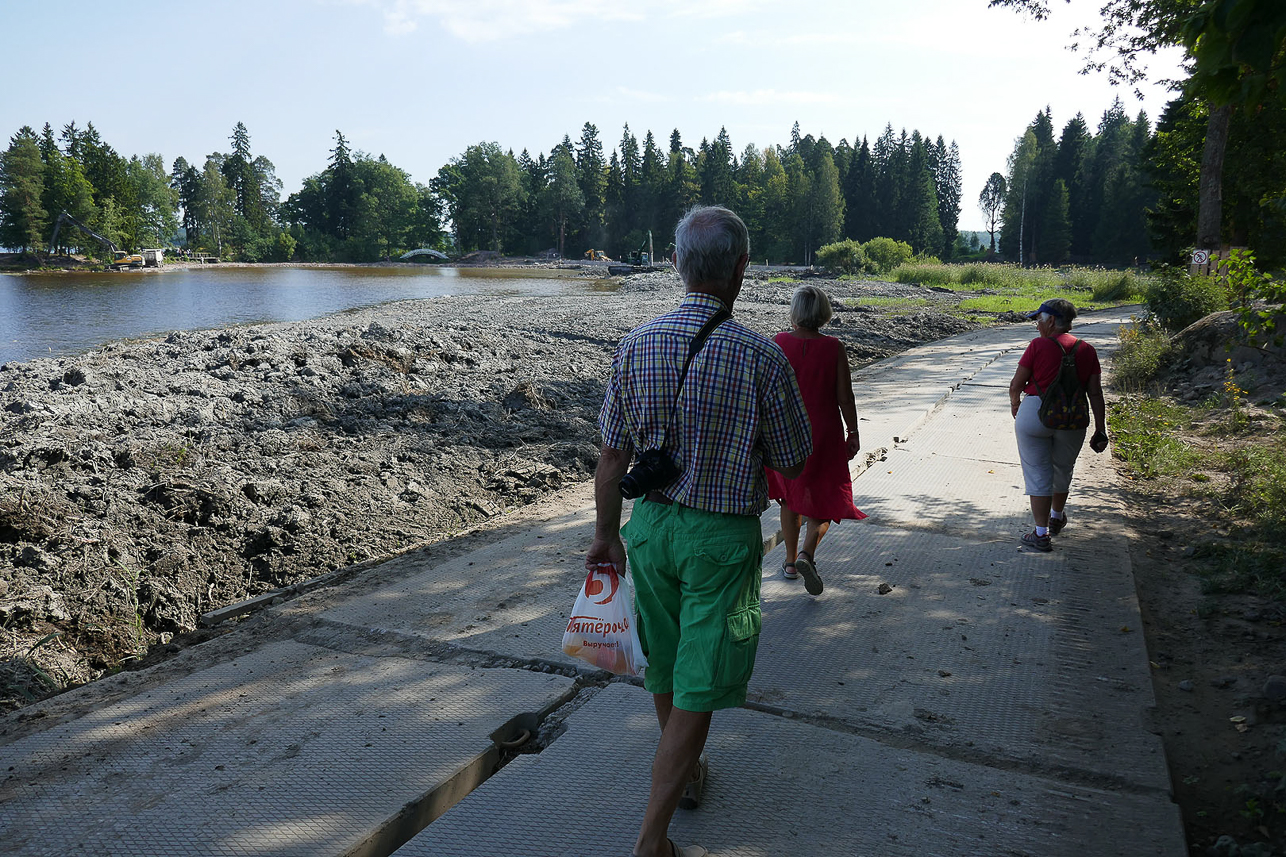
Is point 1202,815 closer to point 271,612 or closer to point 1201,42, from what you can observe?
point 1201,42

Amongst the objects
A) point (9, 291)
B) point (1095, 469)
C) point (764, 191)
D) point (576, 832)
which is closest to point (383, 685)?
point (576, 832)

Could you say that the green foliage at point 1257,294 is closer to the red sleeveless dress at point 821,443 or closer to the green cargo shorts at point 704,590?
the red sleeveless dress at point 821,443

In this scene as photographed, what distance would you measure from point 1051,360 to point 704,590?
3816 millimetres

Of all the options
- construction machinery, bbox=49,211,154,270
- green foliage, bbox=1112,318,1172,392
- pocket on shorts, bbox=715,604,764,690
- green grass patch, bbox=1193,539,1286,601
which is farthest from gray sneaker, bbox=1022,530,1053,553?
construction machinery, bbox=49,211,154,270

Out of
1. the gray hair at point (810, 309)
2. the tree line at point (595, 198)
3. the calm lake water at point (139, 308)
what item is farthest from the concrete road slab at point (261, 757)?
the tree line at point (595, 198)

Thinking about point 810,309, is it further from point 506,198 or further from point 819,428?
point 506,198

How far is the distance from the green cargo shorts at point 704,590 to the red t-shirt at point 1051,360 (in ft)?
11.7

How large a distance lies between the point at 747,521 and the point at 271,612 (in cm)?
338

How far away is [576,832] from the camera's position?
2.50 m

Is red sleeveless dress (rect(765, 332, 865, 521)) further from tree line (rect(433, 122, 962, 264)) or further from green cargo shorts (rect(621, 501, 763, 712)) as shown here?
tree line (rect(433, 122, 962, 264))

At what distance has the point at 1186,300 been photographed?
13.8m

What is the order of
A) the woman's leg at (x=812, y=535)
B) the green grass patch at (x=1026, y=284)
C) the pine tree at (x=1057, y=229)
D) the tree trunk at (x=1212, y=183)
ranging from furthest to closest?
the pine tree at (x=1057, y=229), the green grass patch at (x=1026, y=284), the tree trunk at (x=1212, y=183), the woman's leg at (x=812, y=535)

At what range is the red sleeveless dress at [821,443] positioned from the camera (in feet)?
14.5

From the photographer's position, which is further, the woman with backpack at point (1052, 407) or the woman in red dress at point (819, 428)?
the woman with backpack at point (1052, 407)
